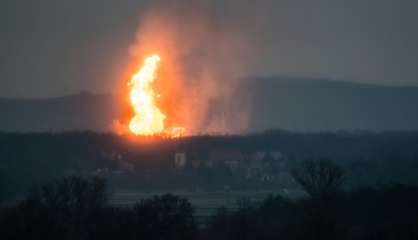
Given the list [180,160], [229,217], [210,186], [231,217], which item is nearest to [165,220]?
[231,217]

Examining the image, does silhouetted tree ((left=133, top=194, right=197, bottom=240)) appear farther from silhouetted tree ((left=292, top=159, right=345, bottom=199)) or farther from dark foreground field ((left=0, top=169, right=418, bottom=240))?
silhouetted tree ((left=292, top=159, right=345, bottom=199))

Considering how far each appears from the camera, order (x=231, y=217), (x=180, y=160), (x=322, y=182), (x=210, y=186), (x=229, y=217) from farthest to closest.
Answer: (x=180, y=160), (x=210, y=186), (x=322, y=182), (x=229, y=217), (x=231, y=217)

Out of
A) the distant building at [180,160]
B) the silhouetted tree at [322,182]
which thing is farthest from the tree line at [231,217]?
the distant building at [180,160]

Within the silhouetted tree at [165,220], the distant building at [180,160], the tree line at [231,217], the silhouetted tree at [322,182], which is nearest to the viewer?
the tree line at [231,217]

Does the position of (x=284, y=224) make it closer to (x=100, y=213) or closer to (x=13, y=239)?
(x=100, y=213)

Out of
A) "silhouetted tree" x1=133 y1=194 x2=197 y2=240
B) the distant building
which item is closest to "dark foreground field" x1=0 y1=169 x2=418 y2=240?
"silhouetted tree" x1=133 y1=194 x2=197 y2=240

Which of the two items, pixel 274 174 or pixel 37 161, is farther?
pixel 274 174

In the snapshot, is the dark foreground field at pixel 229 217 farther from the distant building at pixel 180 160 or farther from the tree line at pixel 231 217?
the distant building at pixel 180 160

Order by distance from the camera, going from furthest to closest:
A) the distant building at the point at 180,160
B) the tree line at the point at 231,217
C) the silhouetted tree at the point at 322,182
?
the distant building at the point at 180,160 < the silhouetted tree at the point at 322,182 < the tree line at the point at 231,217

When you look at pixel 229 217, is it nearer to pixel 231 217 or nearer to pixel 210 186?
pixel 231 217

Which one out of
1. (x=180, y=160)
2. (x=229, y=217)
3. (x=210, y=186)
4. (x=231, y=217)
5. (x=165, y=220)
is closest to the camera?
(x=165, y=220)

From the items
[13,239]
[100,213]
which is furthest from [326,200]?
[13,239]
